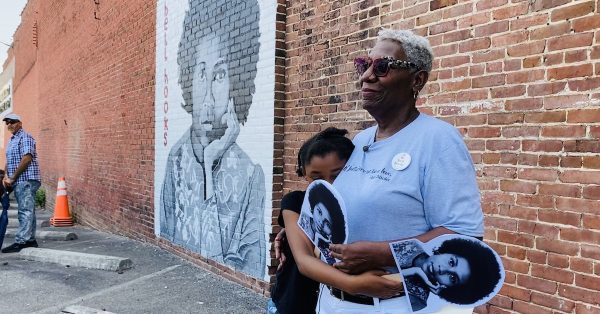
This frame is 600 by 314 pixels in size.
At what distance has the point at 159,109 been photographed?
7.13m

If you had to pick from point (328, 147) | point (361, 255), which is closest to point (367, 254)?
point (361, 255)

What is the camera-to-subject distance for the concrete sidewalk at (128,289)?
473cm

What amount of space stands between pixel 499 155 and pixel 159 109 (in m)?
5.18

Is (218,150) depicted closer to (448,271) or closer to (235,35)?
(235,35)

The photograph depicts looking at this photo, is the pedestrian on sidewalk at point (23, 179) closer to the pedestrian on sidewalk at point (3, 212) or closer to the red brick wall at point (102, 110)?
the pedestrian on sidewalk at point (3, 212)

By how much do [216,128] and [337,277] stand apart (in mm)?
4373

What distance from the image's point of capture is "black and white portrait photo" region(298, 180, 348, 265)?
1.60 meters

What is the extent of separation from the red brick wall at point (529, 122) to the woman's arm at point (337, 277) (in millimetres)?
1572

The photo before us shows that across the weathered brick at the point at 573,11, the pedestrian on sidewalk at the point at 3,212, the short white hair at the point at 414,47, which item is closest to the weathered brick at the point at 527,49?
the weathered brick at the point at 573,11

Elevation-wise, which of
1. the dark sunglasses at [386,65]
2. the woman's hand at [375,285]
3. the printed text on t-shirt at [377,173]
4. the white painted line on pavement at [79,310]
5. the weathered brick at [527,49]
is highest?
the weathered brick at [527,49]

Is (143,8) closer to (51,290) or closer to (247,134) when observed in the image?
(247,134)

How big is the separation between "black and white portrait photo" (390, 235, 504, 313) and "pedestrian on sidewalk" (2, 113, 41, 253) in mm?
7084

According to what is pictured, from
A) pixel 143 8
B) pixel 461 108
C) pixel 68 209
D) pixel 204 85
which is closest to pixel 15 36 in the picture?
pixel 68 209

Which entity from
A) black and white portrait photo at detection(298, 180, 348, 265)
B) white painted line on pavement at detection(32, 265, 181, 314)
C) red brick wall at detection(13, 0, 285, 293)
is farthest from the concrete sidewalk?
black and white portrait photo at detection(298, 180, 348, 265)
